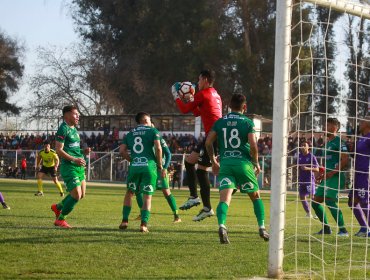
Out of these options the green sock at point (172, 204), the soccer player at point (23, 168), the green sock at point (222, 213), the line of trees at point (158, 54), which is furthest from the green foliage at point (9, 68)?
the green sock at point (222, 213)

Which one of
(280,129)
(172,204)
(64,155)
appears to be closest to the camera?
(280,129)

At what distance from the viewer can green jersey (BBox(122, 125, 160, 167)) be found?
11.3 metres

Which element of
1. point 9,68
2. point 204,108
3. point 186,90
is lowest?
point 204,108

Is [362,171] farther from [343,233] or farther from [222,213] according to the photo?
[222,213]

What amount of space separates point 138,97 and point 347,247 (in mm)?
47940

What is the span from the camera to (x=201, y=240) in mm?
9883

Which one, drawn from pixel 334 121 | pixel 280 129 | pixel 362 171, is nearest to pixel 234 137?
pixel 280 129

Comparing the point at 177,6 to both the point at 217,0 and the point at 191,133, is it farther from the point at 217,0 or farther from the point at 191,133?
the point at 191,133

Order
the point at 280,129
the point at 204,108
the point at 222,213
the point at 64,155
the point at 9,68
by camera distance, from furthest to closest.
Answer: the point at 9,68
the point at 64,155
the point at 204,108
the point at 222,213
the point at 280,129

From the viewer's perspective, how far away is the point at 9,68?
63344mm

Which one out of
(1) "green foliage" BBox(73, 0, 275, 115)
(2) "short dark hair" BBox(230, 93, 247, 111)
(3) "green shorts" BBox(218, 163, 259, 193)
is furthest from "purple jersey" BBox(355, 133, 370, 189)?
(1) "green foliage" BBox(73, 0, 275, 115)

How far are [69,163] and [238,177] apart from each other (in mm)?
3629

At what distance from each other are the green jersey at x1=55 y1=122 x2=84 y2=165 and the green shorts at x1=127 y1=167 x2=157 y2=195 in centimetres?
124

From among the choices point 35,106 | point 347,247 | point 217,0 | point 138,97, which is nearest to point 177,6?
point 217,0
